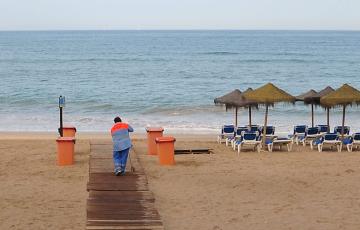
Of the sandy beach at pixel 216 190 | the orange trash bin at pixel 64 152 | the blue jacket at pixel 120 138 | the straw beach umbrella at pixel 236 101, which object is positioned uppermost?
the straw beach umbrella at pixel 236 101

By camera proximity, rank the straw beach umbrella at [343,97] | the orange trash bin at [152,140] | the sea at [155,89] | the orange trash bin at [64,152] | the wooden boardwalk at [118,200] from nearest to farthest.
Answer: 1. the wooden boardwalk at [118,200]
2. the orange trash bin at [64,152]
3. the orange trash bin at [152,140]
4. the straw beach umbrella at [343,97]
5. the sea at [155,89]

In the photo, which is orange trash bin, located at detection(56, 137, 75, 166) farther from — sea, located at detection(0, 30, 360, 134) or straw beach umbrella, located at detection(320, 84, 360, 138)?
sea, located at detection(0, 30, 360, 134)

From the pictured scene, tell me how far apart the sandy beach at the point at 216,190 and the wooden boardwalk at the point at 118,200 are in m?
0.26

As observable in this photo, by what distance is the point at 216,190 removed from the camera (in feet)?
36.9

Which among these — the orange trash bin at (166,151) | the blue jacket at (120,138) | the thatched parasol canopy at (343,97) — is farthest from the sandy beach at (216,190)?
the thatched parasol canopy at (343,97)

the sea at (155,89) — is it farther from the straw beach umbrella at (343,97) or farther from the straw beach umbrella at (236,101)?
the straw beach umbrella at (343,97)

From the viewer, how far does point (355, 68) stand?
59.5 m

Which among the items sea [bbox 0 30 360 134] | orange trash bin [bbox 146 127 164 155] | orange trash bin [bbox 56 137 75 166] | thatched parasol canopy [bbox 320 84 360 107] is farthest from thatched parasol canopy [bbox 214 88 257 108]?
sea [bbox 0 30 360 134]

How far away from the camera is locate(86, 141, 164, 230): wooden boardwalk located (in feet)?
27.5

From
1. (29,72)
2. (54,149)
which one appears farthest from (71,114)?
(29,72)

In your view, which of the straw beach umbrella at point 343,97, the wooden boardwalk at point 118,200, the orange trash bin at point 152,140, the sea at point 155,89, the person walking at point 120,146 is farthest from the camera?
the sea at point 155,89

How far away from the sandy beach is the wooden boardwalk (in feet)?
0.86

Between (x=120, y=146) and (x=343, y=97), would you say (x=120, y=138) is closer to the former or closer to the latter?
(x=120, y=146)

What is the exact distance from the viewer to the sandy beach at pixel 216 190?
30.6ft
